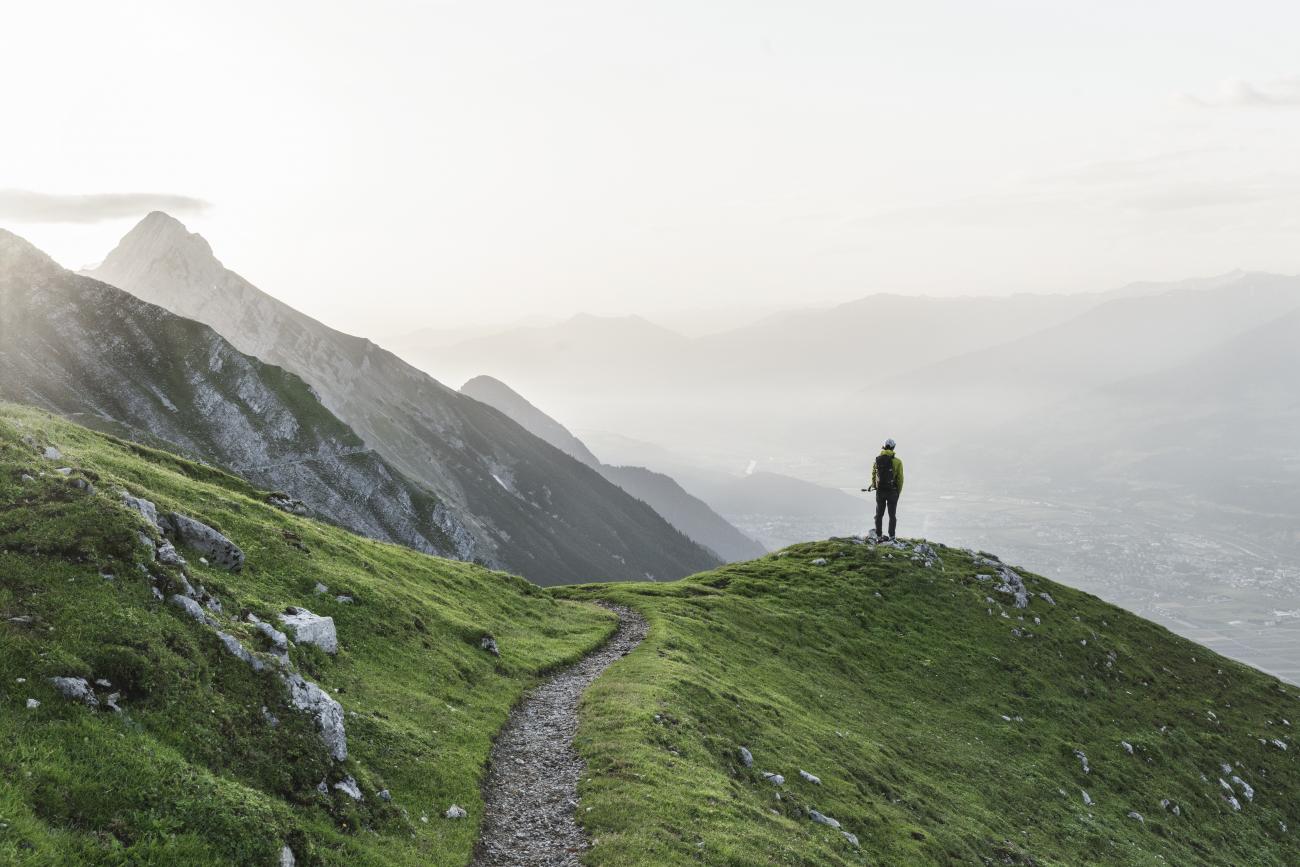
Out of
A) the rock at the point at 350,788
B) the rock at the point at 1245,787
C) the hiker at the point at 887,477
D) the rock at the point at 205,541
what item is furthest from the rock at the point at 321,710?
the rock at the point at 1245,787

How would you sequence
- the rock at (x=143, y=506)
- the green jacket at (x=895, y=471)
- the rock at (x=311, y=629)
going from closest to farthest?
the rock at (x=143, y=506) < the rock at (x=311, y=629) < the green jacket at (x=895, y=471)

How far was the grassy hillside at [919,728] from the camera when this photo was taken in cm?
2667

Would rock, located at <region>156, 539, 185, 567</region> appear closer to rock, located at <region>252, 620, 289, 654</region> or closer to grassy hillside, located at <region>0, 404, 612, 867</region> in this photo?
grassy hillside, located at <region>0, 404, 612, 867</region>

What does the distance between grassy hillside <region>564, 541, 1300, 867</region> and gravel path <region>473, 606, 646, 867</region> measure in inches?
40.1

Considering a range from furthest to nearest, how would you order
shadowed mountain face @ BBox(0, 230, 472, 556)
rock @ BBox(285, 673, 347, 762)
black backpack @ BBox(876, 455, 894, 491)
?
1. shadowed mountain face @ BBox(0, 230, 472, 556)
2. black backpack @ BBox(876, 455, 894, 491)
3. rock @ BBox(285, 673, 347, 762)

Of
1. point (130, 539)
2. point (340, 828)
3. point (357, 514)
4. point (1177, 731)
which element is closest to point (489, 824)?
point (340, 828)

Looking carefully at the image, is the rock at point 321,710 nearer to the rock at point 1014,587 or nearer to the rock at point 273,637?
the rock at point 273,637

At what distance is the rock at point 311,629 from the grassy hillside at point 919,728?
447 inches

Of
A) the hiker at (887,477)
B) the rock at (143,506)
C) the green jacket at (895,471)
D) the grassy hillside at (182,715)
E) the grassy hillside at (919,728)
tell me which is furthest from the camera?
the hiker at (887,477)

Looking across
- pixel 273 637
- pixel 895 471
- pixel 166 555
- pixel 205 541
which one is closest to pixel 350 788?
pixel 273 637

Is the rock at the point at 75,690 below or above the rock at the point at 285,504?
below

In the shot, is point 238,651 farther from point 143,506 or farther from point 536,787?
point 536,787

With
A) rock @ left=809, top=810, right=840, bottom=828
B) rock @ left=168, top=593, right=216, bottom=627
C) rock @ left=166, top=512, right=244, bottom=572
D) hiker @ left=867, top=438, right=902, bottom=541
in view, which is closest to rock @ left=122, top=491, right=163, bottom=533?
rock @ left=166, top=512, right=244, bottom=572

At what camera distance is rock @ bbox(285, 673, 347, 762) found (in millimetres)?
20359
